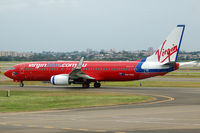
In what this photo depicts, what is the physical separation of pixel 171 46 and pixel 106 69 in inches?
366

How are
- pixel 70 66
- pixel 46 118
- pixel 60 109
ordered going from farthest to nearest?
pixel 70 66 < pixel 60 109 < pixel 46 118

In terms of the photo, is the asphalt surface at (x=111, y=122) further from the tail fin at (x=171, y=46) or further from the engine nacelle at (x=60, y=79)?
the engine nacelle at (x=60, y=79)

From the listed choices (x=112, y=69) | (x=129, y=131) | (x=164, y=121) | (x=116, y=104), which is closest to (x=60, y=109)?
(x=116, y=104)

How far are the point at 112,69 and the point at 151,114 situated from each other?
29195mm

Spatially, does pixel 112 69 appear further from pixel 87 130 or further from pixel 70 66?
pixel 87 130

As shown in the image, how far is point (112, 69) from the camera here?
181ft

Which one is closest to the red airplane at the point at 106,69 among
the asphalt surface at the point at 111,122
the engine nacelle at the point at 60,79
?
the engine nacelle at the point at 60,79

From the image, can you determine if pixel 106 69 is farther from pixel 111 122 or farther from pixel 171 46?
pixel 111 122

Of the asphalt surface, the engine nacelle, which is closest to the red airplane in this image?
the engine nacelle

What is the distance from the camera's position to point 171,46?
5259 centimetres

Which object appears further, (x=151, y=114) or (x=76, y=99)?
(x=76, y=99)

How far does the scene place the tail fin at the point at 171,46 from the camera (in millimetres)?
52312

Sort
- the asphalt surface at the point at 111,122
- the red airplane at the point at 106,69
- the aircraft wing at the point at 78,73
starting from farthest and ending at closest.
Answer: the red airplane at the point at 106,69, the aircraft wing at the point at 78,73, the asphalt surface at the point at 111,122

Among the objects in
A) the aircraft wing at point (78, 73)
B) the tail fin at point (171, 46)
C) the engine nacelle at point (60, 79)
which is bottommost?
the engine nacelle at point (60, 79)
